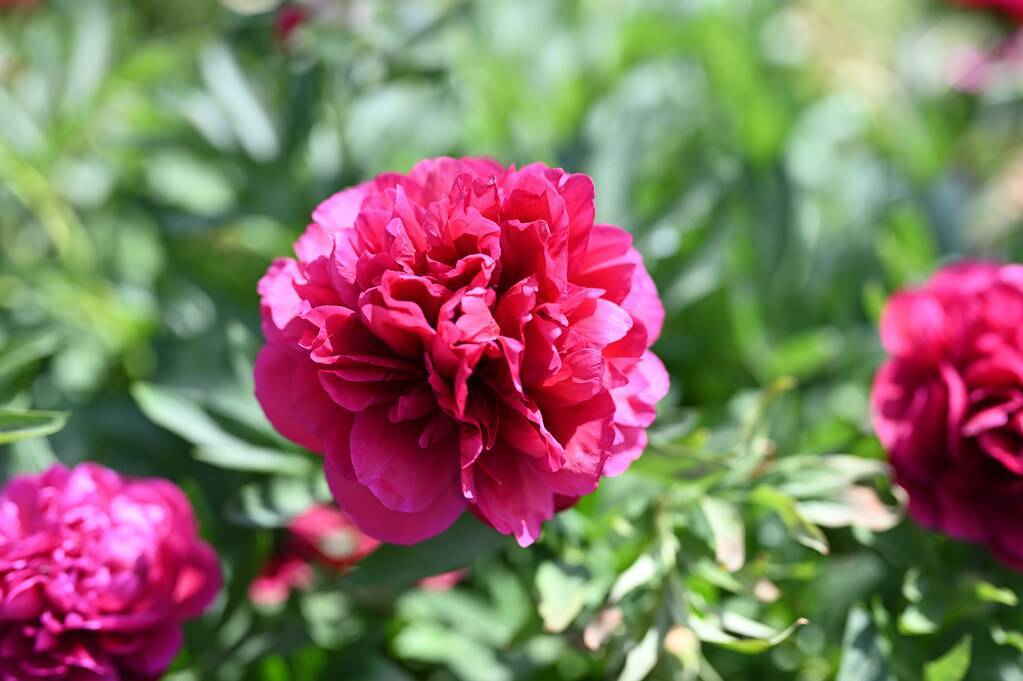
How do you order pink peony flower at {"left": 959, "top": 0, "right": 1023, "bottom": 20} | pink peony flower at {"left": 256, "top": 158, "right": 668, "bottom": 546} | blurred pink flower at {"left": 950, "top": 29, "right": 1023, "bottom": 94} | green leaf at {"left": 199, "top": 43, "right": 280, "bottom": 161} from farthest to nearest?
pink peony flower at {"left": 959, "top": 0, "right": 1023, "bottom": 20}, blurred pink flower at {"left": 950, "top": 29, "right": 1023, "bottom": 94}, green leaf at {"left": 199, "top": 43, "right": 280, "bottom": 161}, pink peony flower at {"left": 256, "top": 158, "right": 668, "bottom": 546}

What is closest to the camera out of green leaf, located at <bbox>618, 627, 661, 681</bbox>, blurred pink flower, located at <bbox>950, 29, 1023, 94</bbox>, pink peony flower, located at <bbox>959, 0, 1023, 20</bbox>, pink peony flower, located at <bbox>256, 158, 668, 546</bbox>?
pink peony flower, located at <bbox>256, 158, 668, 546</bbox>

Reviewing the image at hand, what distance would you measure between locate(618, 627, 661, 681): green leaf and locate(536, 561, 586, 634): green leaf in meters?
0.06

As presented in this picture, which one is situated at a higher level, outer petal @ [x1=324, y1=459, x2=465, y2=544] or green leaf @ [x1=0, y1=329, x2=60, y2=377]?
green leaf @ [x1=0, y1=329, x2=60, y2=377]

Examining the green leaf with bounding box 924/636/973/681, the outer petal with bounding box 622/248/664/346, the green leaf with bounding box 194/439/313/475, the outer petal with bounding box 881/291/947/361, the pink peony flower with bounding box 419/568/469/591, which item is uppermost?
the outer petal with bounding box 622/248/664/346

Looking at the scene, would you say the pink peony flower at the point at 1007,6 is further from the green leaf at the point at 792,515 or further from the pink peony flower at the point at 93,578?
the pink peony flower at the point at 93,578

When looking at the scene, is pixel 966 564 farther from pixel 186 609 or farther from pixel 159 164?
pixel 159 164

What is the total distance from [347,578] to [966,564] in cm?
56

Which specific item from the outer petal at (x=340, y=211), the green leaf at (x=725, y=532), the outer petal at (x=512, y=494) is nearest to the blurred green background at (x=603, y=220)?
the green leaf at (x=725, y=532)

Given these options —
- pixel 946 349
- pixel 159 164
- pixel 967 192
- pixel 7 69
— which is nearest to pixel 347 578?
pixel 946 349

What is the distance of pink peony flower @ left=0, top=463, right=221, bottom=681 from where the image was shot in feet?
2.40

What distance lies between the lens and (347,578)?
2.56 feet

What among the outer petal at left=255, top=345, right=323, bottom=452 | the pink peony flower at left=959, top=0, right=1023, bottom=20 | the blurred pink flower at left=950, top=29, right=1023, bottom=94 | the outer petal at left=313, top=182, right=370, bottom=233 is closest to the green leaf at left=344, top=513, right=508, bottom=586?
the outer petal at left=255, top=345, right=323, bottom=452

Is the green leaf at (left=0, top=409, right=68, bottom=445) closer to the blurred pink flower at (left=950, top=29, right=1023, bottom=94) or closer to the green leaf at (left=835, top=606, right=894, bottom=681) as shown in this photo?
the green leaf at (left=835, top=606, right=894, bottom=681)

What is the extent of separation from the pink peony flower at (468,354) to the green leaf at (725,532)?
15cm
